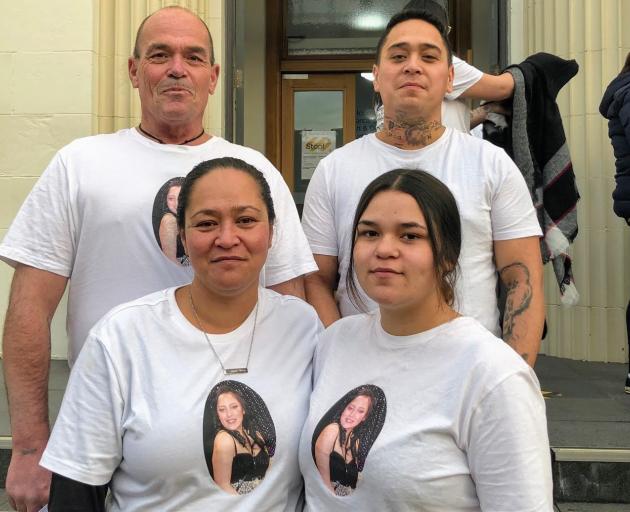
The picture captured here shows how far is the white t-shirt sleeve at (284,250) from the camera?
220cm

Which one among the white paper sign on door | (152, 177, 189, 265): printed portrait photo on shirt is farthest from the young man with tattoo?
the white paper sign on door

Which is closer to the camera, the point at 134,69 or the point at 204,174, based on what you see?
the point at 204,174

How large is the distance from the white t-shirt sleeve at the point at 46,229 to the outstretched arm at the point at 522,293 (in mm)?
1242

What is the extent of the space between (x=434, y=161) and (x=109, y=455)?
123 cm

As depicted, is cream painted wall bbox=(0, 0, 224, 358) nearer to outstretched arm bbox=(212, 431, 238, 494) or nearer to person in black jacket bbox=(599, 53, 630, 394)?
person in black jacket bbox=(599, 53, 630, 394)

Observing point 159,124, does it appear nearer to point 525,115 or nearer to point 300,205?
point 525,115

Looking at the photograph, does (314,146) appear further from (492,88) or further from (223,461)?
(223,461)

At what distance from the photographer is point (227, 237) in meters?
1.71

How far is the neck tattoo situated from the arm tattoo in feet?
1.50

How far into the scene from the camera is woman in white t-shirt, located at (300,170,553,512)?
4.74 feet

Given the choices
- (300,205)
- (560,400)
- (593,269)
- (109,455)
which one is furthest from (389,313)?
(300,205)

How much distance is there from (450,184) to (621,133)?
259 centimetres

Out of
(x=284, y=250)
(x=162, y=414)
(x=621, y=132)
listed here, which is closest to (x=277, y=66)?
(x=621, y=132)

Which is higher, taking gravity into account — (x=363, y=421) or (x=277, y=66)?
(x=277, y=66)
